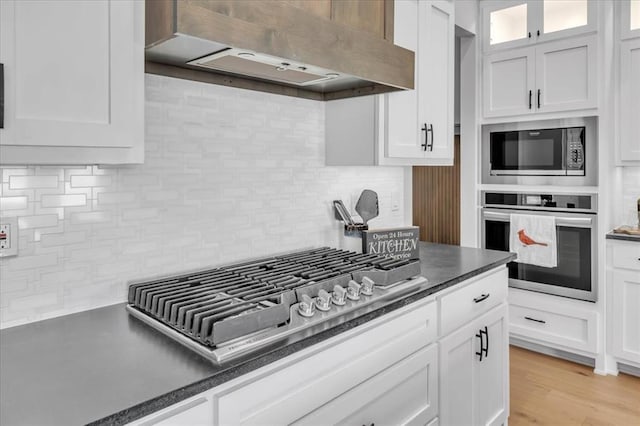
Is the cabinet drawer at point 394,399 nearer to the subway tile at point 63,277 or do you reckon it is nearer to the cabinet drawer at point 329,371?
the cabinet drawer at point 329,371

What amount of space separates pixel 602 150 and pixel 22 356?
327cm

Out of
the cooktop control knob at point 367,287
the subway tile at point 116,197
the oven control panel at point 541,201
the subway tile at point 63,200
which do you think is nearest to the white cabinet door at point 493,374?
the cooktop control knob at point 367,287

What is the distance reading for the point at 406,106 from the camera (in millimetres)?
2211

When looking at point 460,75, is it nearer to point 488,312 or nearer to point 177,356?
point 488,312

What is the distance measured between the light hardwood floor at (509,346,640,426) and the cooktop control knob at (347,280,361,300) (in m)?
1.64

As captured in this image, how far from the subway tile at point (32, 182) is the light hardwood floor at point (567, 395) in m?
2.51

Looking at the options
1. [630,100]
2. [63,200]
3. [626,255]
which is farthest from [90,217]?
[630,100]

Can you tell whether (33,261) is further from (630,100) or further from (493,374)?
(630,100)

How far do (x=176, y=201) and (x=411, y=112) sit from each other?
3.95ft

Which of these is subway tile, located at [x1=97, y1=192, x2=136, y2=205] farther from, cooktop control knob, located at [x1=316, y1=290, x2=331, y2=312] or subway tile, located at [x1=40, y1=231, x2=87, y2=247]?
cooktop control knob, located at [x1=316, y1=290, x2=331, y2=312]

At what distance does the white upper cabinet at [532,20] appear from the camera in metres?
3.07

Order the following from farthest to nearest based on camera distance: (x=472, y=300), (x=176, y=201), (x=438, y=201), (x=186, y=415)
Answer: (x=438, y=201)
(x=472, y=300)
(x=176, y=201)
(x=186, y=415)

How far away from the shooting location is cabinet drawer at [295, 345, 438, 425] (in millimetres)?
1371

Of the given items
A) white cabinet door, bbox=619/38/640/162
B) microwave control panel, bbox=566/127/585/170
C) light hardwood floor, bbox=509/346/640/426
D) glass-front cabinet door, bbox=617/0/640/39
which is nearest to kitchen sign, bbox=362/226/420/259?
light hardwood floor, bbox=509/346/640/426
